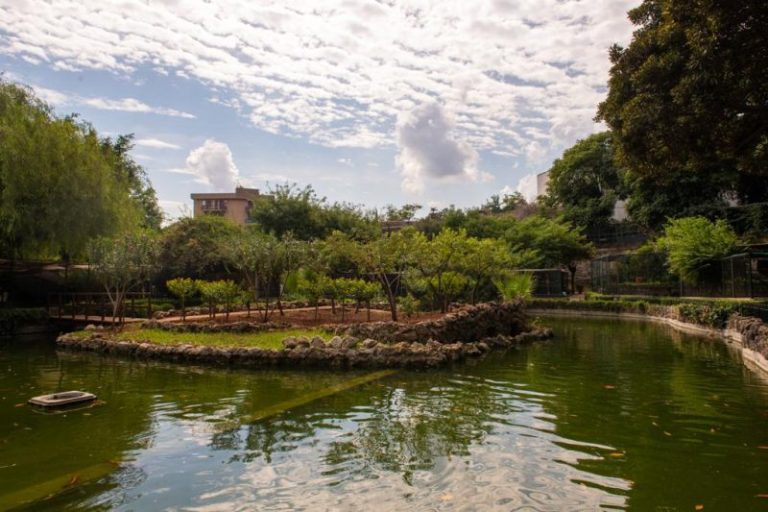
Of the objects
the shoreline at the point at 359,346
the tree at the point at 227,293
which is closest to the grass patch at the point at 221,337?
the shoreline at the point at 359,346

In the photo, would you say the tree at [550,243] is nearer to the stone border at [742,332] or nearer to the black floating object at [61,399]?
the stone border at [742,332]

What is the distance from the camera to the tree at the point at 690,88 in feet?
27.2

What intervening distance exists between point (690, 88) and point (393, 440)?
7.22 meters

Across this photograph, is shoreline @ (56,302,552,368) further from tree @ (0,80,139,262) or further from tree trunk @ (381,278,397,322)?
tree @ (0,80,139,262)

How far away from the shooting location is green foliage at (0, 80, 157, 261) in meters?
19.4

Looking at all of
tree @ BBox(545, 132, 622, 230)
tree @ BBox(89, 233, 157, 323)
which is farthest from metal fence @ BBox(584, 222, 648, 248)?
tree @ BBox(89, 233, 157, 323)

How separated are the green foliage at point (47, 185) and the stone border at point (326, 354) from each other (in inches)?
348

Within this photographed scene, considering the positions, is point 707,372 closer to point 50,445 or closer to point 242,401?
point 242,401

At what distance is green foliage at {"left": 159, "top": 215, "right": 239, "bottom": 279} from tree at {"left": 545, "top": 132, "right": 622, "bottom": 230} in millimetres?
27963

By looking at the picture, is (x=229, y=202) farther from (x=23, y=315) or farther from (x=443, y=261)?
(x=443, y=261)

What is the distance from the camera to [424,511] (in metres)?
4.77

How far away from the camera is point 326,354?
484 inches

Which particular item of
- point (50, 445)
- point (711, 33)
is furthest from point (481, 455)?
point (711, 33)

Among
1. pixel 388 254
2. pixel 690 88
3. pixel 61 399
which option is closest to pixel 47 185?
pixel 388 254
